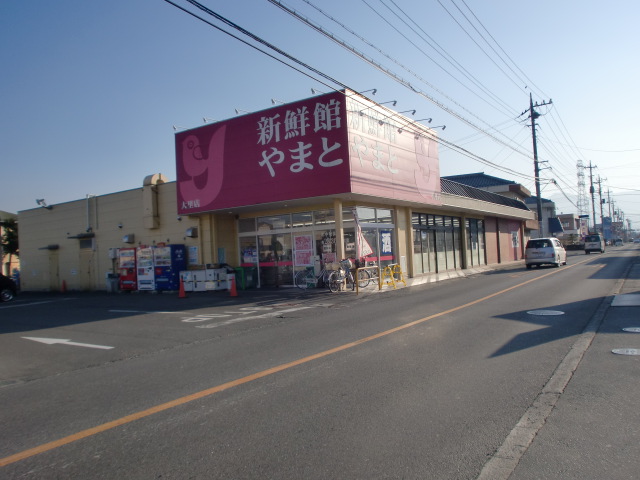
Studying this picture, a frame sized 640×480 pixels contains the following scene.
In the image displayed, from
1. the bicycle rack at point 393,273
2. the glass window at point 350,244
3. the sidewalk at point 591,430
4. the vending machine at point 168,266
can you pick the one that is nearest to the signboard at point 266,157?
the vending machine at point 168,266

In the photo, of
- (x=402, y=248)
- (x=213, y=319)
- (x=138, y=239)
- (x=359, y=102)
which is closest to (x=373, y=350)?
(x=213, y=319)

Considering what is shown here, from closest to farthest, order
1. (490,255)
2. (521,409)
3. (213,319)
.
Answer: (521,409), (213,319), (490,255)

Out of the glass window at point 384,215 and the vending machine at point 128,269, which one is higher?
the glass window at point 384,215

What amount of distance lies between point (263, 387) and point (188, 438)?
154 cm

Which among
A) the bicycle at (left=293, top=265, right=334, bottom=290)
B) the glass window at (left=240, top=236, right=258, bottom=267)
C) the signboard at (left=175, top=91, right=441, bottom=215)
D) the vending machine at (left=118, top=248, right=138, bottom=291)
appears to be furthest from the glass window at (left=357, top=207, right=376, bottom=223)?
the vending machine at (left=118, top=248, right=138, bottom=291)

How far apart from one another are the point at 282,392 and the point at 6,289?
21.5 meters

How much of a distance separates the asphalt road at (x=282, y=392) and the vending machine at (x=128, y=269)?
11.6 m

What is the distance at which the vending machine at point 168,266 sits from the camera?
21.4m

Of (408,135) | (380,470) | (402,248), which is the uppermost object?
(408,135)

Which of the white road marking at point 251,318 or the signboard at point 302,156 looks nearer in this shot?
the white road marking at point 251,318

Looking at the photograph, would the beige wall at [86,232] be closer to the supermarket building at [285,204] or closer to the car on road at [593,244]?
the supermarket building at [285,204]

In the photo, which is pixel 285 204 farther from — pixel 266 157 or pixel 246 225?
pixel 246 225

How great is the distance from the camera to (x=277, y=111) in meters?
18.5

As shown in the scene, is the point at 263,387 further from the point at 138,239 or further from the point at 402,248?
the point at 138,239
